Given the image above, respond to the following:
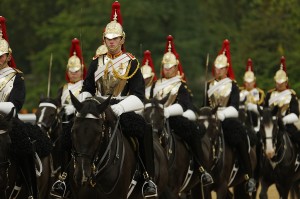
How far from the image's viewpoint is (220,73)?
70.3 ft

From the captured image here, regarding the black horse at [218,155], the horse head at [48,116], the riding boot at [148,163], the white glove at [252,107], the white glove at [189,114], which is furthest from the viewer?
the white glove at [252,107]

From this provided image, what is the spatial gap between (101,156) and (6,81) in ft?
5.55

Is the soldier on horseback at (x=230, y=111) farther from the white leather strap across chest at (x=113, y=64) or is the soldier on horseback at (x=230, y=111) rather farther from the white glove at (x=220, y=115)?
the white leather strap across chest at (x=113, y=64)

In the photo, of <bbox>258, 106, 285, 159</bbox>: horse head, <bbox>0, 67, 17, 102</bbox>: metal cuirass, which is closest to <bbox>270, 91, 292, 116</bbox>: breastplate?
<bbox>258, 106, 285, 159</bbox>: horse head

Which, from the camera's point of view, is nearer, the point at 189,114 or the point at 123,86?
the point at 123,86

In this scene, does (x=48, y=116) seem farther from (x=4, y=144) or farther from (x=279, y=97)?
(x=279, y=97)

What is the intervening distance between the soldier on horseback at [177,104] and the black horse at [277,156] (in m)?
2.36

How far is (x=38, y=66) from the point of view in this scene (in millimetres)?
52250

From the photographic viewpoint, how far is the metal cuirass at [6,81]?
14445mm

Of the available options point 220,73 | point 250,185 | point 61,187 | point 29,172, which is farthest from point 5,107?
point 250,185

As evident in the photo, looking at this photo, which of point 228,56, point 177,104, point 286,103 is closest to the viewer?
point 177,104

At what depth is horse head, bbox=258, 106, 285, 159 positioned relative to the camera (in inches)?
864

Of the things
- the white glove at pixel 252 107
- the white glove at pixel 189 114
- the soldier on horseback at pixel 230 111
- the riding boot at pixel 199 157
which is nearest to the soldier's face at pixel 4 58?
the riding boot at pixel 199 157

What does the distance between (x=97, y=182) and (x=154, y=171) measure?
5.44 feet
